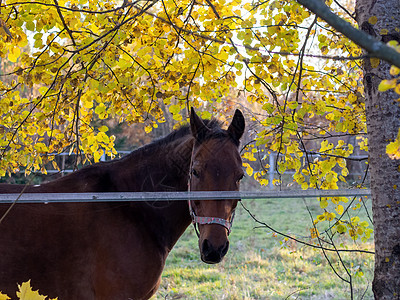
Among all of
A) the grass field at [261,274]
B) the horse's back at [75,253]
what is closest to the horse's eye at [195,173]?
the horse's back at [75,253]

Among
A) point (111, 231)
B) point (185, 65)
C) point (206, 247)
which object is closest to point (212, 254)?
point (206, 247)

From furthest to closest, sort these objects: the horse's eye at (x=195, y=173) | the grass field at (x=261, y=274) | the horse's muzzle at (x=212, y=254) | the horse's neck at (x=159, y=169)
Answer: the grass field at (x=261, y=274) → the horse's neck at (x=159, y=169) → the horse's eye at (x=195, y=173) → the horse's muzzle at (x=212, y=254)

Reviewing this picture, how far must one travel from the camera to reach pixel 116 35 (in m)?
2.76

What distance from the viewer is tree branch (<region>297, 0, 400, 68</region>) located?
844 mm

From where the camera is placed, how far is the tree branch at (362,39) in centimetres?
84

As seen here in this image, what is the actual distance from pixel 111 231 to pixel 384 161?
1.88 meters

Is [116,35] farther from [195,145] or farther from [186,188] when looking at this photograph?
[186,188]

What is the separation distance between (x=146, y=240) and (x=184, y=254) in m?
4.44

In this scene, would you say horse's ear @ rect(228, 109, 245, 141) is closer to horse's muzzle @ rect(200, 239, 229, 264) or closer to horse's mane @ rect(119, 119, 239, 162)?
horse's mane @ rect(119, 119, 239, 162)

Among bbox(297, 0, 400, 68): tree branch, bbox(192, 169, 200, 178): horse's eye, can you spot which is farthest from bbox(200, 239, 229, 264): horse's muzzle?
bbox(297, 0, 400, 68): tree branch

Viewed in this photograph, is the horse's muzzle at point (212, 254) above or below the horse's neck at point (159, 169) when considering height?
below

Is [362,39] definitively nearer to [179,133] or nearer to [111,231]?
[111,231]

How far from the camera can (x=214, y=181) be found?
2787mm

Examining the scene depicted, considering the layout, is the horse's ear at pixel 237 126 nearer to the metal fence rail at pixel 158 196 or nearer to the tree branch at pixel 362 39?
the metal fence rail at pixel 158 196
